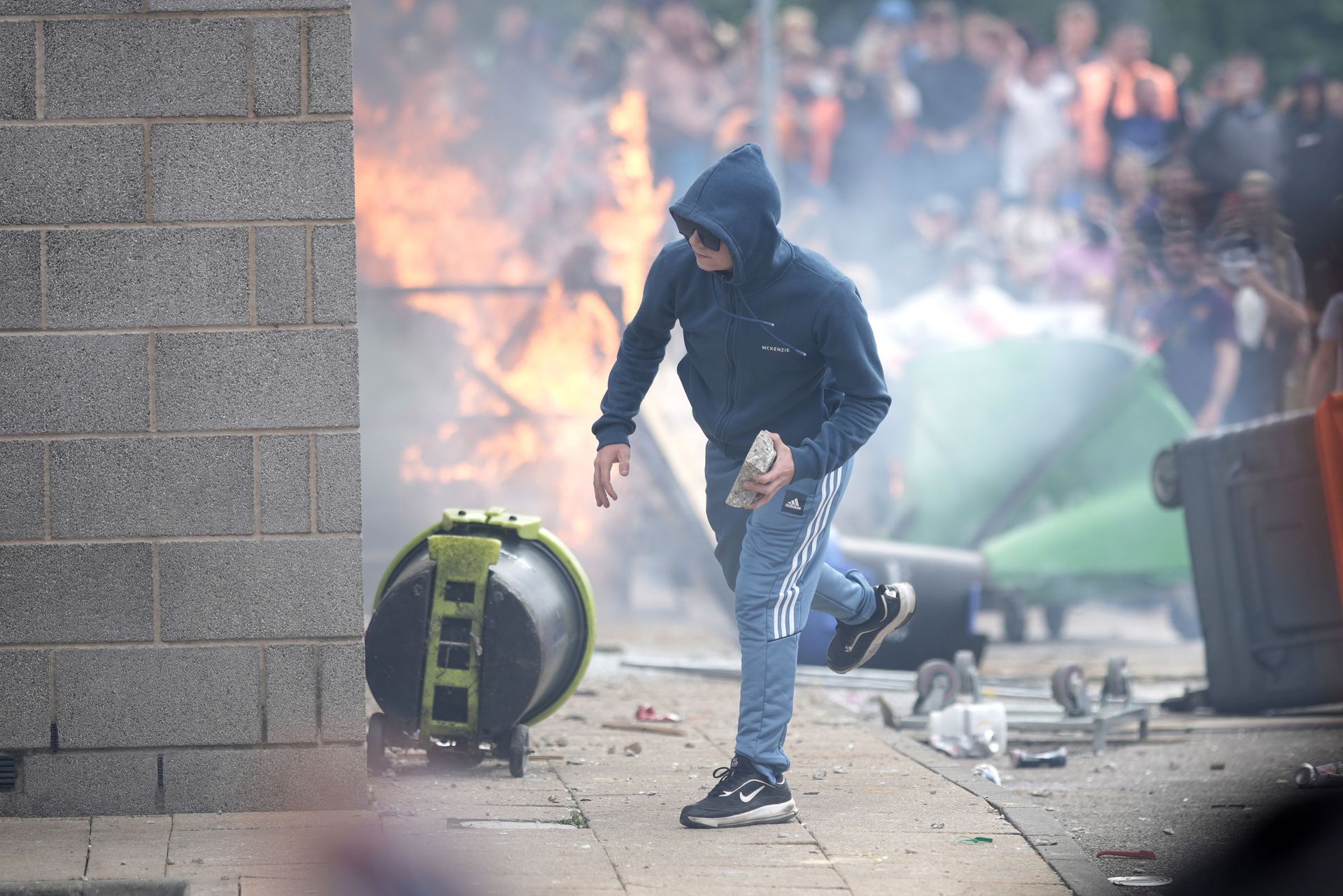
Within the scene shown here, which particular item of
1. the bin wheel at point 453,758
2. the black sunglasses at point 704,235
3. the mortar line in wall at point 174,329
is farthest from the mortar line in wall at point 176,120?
the bin wheel at point 453,758

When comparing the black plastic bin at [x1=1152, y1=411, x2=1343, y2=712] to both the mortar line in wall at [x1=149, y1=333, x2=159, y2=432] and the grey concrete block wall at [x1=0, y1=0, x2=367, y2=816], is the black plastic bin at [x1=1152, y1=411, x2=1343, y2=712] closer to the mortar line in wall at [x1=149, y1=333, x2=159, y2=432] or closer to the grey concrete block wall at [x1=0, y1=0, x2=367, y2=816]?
the grey concrete block wall at [x1=0, y1=0, x2=367, y2=816]

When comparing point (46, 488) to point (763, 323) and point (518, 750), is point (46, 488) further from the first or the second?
point (763, 323)

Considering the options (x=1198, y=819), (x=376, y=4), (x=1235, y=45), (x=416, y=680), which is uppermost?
(x=1235, y=45)

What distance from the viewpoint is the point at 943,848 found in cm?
471

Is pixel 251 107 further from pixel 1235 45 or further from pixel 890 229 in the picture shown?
pixel 1235 45

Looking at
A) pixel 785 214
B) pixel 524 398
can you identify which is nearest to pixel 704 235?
pixel 524 398

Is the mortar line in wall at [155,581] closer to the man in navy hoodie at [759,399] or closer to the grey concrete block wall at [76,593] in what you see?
the grey concrete block wall at [76,593]

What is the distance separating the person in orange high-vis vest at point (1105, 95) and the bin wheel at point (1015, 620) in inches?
175

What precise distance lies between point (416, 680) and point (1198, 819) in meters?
2.39

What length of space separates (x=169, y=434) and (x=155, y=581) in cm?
40

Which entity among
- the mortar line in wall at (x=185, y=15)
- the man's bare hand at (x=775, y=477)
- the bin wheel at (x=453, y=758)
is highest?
the mortar line in wall at (x=185, y=15)

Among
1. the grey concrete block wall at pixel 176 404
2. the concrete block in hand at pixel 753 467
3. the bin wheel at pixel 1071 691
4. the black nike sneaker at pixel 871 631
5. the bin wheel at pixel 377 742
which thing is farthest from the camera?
the bin wheel at pixel 1071 691

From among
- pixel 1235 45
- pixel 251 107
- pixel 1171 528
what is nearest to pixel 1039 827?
pixel 251 107

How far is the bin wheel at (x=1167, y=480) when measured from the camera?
25.8ft
